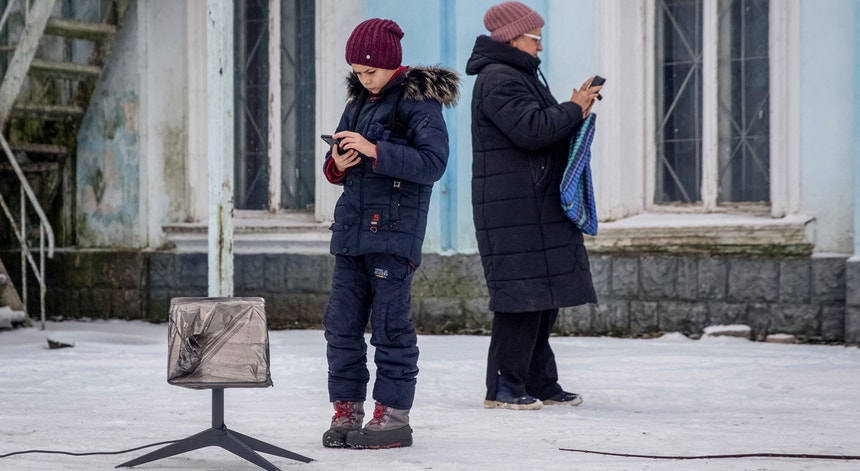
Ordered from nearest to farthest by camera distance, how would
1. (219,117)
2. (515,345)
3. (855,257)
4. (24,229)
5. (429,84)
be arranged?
(429,84), (515,345), (855,257), (219,117), (24,229)

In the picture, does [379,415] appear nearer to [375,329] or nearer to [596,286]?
[375,329]

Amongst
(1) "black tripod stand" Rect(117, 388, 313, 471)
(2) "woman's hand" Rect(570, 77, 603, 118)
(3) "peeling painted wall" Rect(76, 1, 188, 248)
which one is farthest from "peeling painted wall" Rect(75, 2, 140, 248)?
(1) "black tripod stand" Rect(117, 388, 313, 471)

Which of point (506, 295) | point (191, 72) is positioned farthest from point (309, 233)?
point (506, 295)

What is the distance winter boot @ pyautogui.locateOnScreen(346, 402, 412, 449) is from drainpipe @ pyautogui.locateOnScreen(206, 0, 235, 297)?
3983 mm

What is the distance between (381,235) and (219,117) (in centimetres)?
394

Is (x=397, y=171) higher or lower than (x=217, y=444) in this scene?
higher

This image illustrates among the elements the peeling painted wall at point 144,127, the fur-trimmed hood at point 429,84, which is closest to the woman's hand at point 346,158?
the fur-trimmed hood at point 429,84

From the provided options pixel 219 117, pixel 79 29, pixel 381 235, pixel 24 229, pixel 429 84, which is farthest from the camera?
pixel 79 29

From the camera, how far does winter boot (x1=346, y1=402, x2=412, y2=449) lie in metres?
4.38

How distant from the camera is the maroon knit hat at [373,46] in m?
4.43

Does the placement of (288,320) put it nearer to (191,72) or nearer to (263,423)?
(191,72)

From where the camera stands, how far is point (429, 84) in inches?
179

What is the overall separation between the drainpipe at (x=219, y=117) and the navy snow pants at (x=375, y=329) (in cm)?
379

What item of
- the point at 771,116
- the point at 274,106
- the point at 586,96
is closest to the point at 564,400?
the point at 586,96
